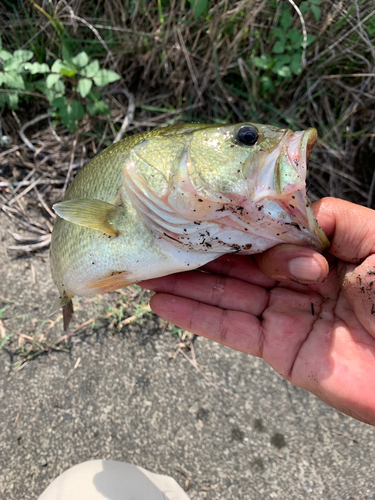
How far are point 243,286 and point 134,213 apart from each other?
82 centimetres

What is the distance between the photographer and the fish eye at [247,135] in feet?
4.27

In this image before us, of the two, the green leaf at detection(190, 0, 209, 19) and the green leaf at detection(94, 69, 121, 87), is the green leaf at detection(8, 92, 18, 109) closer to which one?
the green leaf at detection(94, 69, 121, 87)

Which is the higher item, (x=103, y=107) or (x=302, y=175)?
(x=302, y=175)

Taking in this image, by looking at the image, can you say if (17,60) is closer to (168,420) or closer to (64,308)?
(64,308)

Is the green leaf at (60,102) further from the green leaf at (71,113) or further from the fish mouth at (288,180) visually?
the fish mouth at (288,180)

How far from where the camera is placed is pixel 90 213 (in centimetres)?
146

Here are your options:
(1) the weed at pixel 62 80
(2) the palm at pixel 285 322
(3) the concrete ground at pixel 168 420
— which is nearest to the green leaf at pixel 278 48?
(1) the weed at pixel 62 80

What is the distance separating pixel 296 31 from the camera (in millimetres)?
2512

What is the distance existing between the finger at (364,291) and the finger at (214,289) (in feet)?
1.57

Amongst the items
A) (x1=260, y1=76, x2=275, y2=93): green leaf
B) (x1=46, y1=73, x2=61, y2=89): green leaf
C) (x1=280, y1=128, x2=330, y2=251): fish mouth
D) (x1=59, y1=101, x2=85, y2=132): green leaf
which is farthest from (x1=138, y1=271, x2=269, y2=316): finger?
(x1=260, y1=76, x2=275, y2=93): green leaf

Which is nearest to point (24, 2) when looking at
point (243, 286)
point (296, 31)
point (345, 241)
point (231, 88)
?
point (231, 88)

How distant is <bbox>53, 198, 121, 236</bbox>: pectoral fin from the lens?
4.75ft

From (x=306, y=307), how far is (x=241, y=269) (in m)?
0.42

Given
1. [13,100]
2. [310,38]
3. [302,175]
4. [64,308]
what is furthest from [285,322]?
[13,100]
